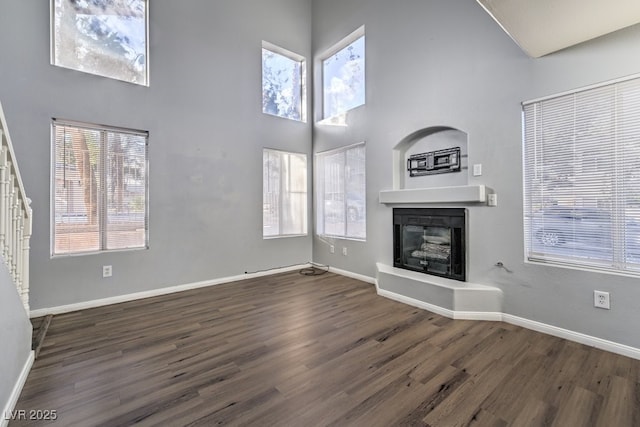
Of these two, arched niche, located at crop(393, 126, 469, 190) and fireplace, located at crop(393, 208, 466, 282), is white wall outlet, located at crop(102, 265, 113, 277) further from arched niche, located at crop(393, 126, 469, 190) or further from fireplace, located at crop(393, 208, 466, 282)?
arched niche, located at crop(393, 126, 469, 190)

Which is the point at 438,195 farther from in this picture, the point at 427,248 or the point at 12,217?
the point at 12,217

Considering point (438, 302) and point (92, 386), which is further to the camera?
point (438, 302)

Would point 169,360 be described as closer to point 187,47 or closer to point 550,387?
point 550,387

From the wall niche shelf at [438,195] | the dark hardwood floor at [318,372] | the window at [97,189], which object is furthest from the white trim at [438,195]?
the window at [97,189]

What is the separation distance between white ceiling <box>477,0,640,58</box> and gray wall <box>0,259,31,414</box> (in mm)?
3419

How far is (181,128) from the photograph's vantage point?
12.9 ft

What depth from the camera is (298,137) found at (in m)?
5.15

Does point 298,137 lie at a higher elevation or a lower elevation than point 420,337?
higher

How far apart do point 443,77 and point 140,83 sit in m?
3.74

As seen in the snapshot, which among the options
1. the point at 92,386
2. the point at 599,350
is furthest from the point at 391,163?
the point at 92,386

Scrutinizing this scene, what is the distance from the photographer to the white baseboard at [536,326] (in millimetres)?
2266

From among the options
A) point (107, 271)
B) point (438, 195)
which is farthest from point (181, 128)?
point (438, 195)

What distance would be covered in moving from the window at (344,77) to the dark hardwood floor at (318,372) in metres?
3.35

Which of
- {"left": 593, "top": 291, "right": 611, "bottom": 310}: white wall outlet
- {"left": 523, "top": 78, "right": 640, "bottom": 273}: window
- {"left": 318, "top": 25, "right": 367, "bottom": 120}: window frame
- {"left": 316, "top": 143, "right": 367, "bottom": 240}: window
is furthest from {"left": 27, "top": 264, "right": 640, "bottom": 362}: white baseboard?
{"left": 318, "top": 25, "right": 367, "bottom": 120}: window frame
